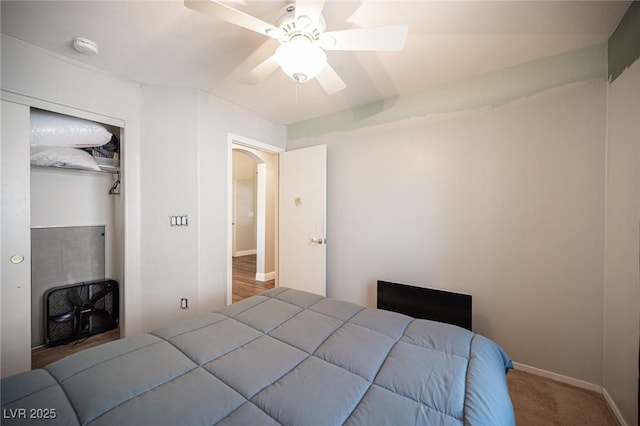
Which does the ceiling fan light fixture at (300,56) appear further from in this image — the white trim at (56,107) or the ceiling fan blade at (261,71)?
the white trim at (56,107)

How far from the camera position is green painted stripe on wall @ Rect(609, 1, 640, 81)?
1385 millimetres

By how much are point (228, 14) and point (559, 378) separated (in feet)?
10.5

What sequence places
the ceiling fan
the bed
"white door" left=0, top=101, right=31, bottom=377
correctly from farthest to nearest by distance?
"white door" left=0, top=101, right=31, bottom=377 < the ceiling fan < the bed

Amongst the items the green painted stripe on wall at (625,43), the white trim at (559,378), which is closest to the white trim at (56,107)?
the green painted stripe on wall at (625,43)

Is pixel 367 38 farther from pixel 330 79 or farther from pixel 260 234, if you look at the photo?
pixel 260 234

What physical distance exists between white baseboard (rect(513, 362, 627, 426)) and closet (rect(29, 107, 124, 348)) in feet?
11.8

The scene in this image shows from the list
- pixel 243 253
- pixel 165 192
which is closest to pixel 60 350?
pixel 165 192

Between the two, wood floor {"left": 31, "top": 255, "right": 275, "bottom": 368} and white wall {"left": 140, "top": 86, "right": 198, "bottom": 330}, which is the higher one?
white wall {"left": 140, "top": 86, "right": 198, "bottom": 330}

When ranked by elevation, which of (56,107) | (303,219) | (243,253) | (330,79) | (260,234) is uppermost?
(330,79)

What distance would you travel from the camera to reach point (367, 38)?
130 centimetres

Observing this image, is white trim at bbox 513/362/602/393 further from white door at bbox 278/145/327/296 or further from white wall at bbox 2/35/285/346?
white wall at bbox 2/35/285/346

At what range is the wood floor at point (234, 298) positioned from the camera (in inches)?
82.3

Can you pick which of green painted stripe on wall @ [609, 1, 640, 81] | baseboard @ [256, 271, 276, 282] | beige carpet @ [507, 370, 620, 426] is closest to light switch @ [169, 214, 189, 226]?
baseboard @ [256, 271, 276, 282]

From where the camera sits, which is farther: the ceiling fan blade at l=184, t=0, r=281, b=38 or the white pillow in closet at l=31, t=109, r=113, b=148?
the white pillow in closet at l=31, t=109, r=113, b=148
